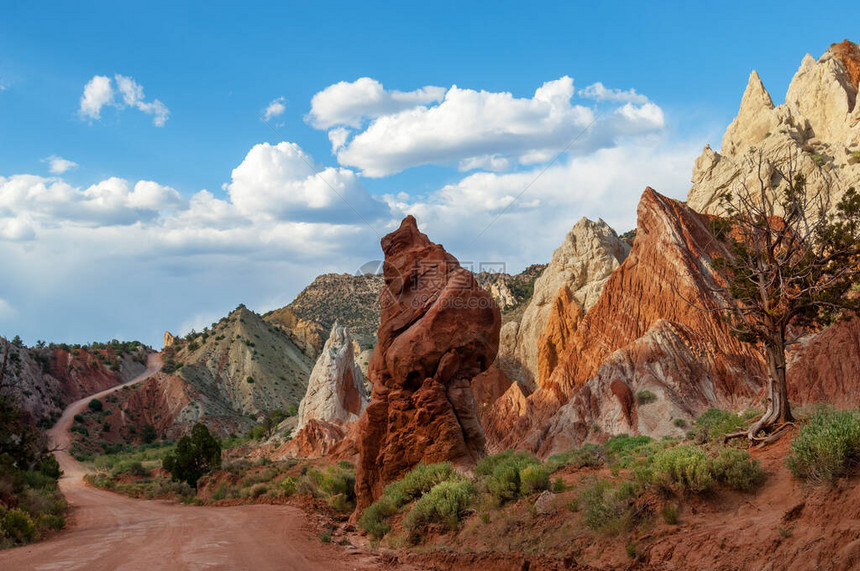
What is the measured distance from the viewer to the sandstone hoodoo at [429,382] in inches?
547

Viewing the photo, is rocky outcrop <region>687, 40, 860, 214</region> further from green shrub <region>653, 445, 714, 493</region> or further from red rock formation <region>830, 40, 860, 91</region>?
green shrub <region>653, 445, 714, 493</region>

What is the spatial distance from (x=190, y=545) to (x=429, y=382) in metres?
6.16

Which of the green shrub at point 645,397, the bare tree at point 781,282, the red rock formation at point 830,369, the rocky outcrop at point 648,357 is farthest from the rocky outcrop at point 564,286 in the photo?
the bare tree at point 781,282

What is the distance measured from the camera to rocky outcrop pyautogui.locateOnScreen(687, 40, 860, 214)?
139 ft

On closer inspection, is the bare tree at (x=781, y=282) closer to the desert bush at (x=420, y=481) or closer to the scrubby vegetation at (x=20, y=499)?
the desert bush at (x=420, y=481)

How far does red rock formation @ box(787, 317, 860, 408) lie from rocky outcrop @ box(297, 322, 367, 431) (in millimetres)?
27761

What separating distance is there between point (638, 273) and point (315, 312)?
7209cm

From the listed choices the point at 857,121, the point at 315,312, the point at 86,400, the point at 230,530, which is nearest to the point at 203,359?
the point at 86,400

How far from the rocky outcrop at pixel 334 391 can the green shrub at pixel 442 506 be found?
2999 cm

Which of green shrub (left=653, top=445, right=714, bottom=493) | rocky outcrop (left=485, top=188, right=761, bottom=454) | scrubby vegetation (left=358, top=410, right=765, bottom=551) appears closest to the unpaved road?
scrubby vegetation (left=358, top=410, right=765, bottom=551)

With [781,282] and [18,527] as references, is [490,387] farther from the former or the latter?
[781,282]

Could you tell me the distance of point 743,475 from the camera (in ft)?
26.1

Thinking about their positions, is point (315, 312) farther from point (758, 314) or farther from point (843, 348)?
point (758, 314)

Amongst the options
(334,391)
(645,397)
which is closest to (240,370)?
(334,391)
